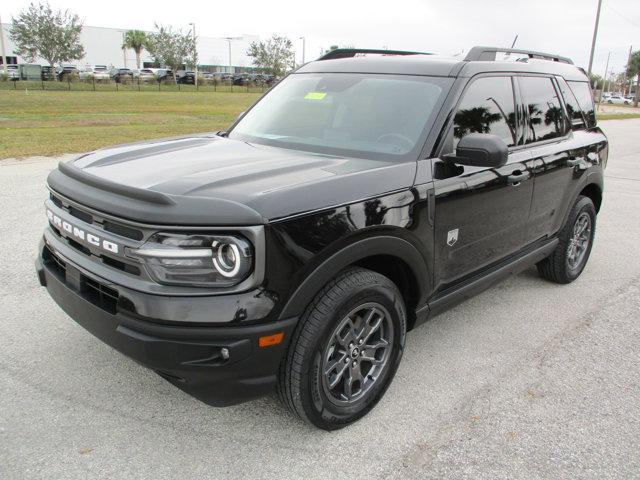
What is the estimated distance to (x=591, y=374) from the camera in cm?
342

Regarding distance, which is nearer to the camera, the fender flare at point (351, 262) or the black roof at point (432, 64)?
the fender flare at point (351, 262)

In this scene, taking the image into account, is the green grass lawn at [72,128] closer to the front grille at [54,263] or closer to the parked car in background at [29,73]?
the front grille at [54,263]

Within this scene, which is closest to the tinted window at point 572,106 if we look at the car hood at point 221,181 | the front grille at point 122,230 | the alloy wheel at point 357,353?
the car hood at point 221,181

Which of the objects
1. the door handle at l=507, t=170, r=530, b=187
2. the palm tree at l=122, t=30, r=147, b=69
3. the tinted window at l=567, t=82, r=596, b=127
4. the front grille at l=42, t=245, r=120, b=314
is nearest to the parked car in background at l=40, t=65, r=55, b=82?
the palm tree at l=122, t=30, r=147, b=69

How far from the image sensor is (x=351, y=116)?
345 centimetres

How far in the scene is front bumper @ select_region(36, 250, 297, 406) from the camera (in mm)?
2227

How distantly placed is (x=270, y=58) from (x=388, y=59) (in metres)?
59.2

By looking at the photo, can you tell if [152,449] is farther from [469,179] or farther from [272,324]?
[469,179]

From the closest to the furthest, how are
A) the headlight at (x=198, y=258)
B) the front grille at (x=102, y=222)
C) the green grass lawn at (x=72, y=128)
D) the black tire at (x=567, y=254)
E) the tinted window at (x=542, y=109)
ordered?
the headlight at (x=198, y=258)
the front grille at (x=102, y=222)
the tinted window at (x=542, y=109)
the black tire at (x=567, y=254)
the green grass lawn at (x=72, y=128)

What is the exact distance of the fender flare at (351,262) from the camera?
2.36 metres

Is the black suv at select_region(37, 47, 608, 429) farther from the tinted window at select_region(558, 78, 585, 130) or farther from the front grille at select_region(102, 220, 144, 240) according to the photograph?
the tinted window at select_region(558, 78, 585, 130)

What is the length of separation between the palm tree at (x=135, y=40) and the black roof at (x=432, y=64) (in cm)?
9232

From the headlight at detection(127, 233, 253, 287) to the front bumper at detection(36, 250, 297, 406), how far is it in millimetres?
99

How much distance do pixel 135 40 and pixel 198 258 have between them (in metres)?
96.2
